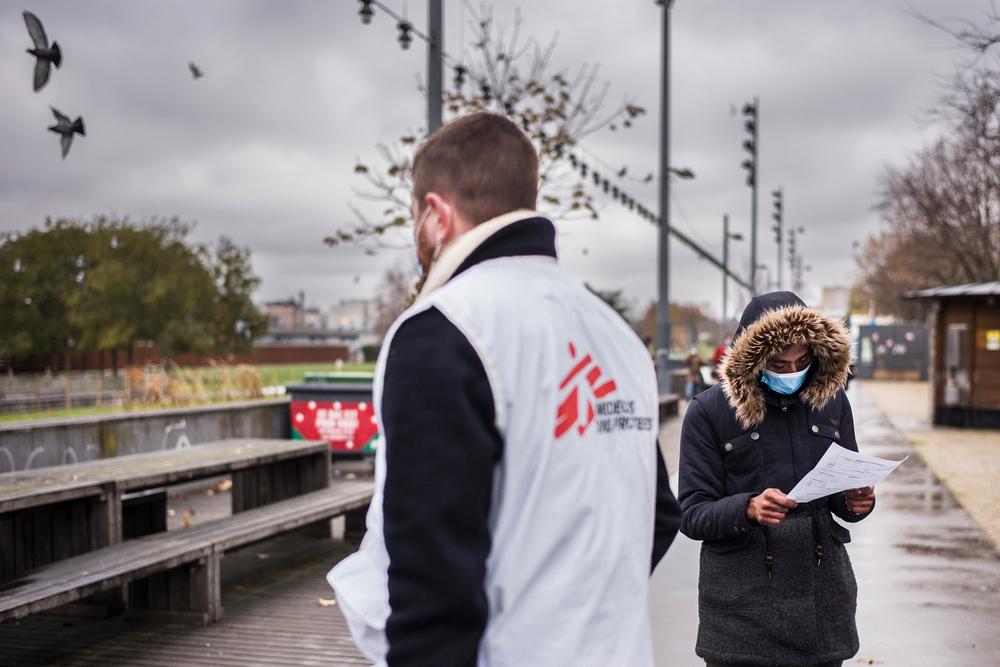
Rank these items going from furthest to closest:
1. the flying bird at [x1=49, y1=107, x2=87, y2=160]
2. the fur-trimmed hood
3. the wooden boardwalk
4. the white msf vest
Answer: the flying bird at [x1=49, y1=107, x2=87, y2=160]
the wooden boardwalk
the fur-trimmed hood
the white msf vest

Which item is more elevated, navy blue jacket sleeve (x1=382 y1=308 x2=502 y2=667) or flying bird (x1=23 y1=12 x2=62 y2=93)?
flying bird (x1=23 y1=12 x2=62 y2=93)

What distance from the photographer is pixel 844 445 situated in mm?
3811

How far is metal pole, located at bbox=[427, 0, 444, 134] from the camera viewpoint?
10031mm

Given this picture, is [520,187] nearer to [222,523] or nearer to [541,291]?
[541,291]

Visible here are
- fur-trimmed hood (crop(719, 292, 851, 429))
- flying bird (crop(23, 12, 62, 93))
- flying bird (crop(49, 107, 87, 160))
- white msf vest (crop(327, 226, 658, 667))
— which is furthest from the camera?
flying bird (crop(49, 107, 87, 160))

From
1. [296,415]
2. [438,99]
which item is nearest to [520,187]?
[438,99]

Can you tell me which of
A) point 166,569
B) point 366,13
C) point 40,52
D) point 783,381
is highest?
→ point 366,13

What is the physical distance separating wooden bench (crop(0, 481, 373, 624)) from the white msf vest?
397cm

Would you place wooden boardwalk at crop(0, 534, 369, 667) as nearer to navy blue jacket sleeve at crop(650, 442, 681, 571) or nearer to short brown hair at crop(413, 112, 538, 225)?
navy blue jacket sleeve at crop(650, 442, 681, 571)

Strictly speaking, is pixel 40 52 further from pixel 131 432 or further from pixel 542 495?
pixel 542 495

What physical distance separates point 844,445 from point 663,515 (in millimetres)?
1684

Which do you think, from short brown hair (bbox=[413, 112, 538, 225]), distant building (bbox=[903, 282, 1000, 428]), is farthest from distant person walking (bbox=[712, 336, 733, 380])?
distant building (bbox=[903, 282, 1000, 428])

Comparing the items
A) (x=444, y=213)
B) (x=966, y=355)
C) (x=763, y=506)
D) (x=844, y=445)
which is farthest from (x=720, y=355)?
(x=966, y=355)

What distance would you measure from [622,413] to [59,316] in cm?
6339
